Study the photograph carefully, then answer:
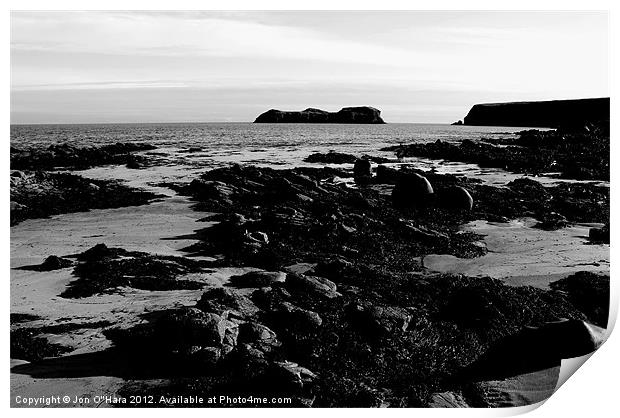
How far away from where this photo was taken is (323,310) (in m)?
6.93

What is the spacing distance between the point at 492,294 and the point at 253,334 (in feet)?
10.8

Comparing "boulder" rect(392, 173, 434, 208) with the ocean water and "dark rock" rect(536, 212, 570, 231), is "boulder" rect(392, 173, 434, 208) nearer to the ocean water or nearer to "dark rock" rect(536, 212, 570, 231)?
"dark rock" rect(536, 212, 570, 231)

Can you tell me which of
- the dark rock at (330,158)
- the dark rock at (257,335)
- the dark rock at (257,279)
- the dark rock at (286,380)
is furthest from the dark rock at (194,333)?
the dark rock at (330,158)

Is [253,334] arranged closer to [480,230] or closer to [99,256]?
[99,256]

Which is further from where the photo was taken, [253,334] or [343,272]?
[343,272]

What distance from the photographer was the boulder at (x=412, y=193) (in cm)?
1335

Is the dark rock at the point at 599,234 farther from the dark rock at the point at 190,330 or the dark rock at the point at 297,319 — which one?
the dark rock at the point at 190,330

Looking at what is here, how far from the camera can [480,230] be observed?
11117 mm

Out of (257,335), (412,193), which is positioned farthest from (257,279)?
(412,193)

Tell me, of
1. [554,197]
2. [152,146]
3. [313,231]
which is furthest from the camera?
[152,146]

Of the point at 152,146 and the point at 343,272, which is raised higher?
the point at 152,146

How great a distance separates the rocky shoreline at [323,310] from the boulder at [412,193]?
2.40 feet
